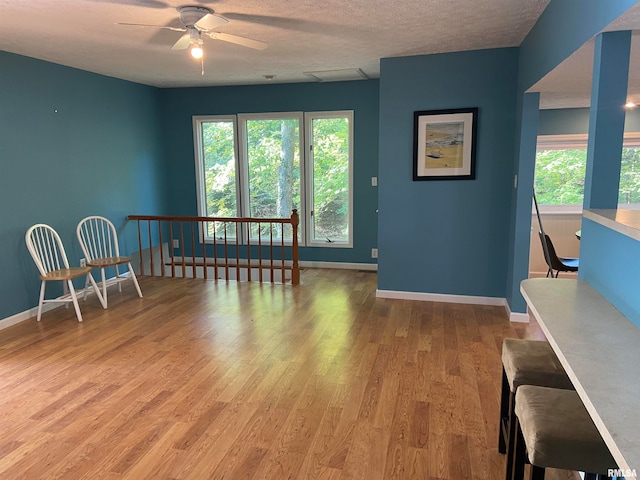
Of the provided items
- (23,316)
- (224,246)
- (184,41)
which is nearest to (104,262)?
(23,316)

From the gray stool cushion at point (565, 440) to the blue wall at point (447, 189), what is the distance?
3.09m

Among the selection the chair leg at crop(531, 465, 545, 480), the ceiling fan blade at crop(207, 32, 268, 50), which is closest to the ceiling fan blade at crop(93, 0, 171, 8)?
the ceiling fan blade at crop(207, 32, 268, 50)

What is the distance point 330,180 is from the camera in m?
6.13

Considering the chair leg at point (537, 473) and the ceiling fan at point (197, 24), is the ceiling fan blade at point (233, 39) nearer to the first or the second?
the ceiling fan at point (197, 24)

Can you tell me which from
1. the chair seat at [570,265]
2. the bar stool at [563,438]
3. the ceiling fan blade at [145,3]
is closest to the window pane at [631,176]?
the chair seat at [570,265]

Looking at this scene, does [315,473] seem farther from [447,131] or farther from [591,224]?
[447,131]

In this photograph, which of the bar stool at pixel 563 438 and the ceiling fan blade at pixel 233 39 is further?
the ceiling fan blade at pixel 233 39

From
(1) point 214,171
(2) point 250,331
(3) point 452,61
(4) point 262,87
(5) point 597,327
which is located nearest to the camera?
(5) point 597,327

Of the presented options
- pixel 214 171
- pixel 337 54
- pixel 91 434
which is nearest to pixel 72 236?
pixel 214 171

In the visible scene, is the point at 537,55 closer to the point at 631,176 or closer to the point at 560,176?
the point at 560,176

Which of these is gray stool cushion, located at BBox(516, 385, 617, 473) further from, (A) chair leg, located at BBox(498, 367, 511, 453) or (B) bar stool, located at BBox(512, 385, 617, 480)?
(A) chair leg, located at BBox(498, 367, 511, 453)

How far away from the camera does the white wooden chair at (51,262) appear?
4.03 metres

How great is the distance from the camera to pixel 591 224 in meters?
2.12

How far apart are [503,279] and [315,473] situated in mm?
3047
